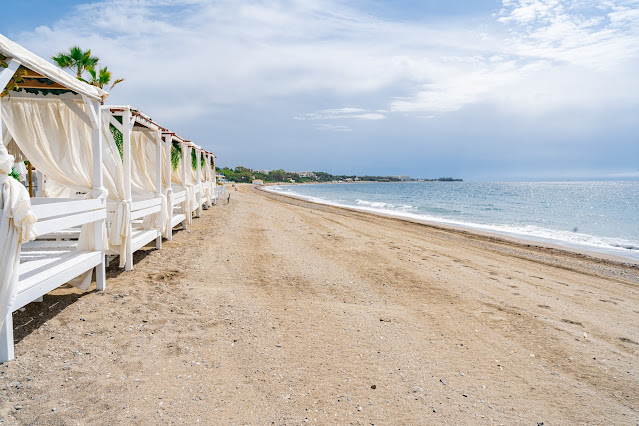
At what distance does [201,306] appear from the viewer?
4.68m

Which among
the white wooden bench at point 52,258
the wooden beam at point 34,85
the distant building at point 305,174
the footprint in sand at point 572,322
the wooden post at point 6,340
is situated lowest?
the footprint in sand at point 572,322

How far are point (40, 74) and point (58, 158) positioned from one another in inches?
61.9

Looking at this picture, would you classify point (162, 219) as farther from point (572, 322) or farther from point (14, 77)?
point (572, 322)

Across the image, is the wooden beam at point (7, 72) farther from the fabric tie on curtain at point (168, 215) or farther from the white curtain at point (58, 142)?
the fabric tie on curtain at point (168, 215)

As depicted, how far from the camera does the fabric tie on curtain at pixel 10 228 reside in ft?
9.68

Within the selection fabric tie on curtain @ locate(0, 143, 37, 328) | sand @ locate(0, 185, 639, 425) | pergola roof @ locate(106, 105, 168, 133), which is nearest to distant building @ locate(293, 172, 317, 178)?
pergola roof @ locate(106, 105, 168, 133)

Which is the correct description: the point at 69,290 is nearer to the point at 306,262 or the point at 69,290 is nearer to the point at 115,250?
the point at 115,250

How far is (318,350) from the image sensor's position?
372cm

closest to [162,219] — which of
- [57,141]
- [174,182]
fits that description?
[57,141]

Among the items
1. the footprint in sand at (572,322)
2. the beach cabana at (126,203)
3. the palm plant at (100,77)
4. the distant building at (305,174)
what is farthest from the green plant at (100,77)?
the distant building at (305,174)

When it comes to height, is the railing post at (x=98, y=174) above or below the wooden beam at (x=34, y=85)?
below

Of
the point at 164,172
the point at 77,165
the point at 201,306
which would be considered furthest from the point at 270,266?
the point at 164,172

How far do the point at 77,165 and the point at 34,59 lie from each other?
1.91m

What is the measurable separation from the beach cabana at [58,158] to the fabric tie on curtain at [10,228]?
13cm
